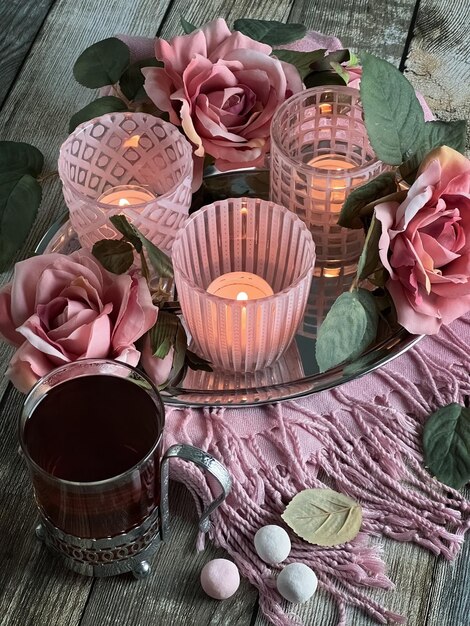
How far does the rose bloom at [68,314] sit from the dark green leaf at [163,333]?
0.03 meters

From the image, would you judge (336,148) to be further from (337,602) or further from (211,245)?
(337,602)

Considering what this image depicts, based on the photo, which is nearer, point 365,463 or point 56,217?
point 365,463

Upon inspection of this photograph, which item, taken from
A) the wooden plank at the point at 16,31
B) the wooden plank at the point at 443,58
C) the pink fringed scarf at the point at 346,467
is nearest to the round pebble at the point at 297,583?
the pink fringed scarf at the point at 346,467

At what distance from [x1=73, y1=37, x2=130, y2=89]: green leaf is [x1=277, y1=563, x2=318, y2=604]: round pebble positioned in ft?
1.52

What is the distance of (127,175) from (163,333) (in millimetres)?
160

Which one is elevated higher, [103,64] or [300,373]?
[103,64]

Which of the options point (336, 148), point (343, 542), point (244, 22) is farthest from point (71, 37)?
point (343, 542)

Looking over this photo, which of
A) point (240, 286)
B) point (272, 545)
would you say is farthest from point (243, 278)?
point (272, 545)

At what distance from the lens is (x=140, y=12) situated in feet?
3.68

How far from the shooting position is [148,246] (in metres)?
0.70

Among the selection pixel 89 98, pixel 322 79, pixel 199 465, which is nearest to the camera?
pixel 199 465

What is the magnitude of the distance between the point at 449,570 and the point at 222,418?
0.63 feet

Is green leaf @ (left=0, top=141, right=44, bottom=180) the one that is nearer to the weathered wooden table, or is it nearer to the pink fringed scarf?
the weathered wooden table

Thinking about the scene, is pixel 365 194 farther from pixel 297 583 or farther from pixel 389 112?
pixel 297 583
